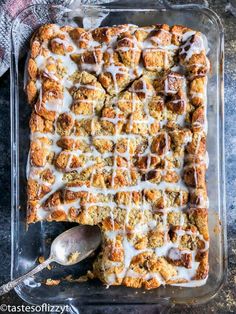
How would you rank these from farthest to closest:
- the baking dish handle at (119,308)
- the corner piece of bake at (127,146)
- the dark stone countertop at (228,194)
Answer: the dark stone countertop at (228,194) < the baking dish handle at (119,308) < the corner piece of bake at (127,146)

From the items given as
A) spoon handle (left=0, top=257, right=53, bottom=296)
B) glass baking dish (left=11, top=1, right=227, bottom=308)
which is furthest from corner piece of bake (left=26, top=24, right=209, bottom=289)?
spoon handle (left=0, top=257, right=53, bottom=296)

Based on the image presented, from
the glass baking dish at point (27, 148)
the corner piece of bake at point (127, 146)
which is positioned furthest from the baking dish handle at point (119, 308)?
the corner piece of bake at point (127, 146)

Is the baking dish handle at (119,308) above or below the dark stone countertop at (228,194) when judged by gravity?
below

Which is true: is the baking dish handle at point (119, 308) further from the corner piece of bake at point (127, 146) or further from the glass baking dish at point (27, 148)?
the corner piece of bake at point (127, 146)

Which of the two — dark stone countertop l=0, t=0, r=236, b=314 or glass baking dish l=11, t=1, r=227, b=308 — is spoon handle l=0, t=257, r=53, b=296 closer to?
glass baking dish l=11, t=1, r=227, b=308

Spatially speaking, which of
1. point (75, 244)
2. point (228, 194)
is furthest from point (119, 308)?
point (228, 194)

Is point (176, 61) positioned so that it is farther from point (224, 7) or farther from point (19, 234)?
point (19, 234)
